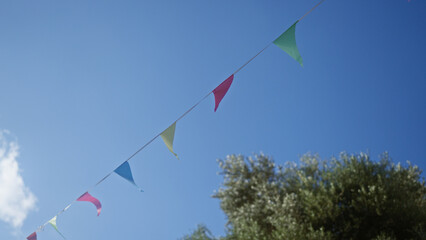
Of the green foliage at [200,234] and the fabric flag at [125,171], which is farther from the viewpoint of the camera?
the green foliage at [200,234]

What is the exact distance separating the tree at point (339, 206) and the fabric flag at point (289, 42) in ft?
24.7

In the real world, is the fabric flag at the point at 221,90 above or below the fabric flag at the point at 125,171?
below

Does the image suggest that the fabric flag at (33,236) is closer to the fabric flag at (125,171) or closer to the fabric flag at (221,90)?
the fabric flag at (125,171)

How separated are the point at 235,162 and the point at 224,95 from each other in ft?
35.3

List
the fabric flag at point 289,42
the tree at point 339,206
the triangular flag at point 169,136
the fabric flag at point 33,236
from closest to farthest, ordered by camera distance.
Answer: the fabric flag at point 289,42 < the triangular flag at point 169,136 < the fabric flag at point 33,236 < the tree at point 339,206

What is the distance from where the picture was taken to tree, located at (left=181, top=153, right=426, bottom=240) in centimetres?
1131

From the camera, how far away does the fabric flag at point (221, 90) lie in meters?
5.95

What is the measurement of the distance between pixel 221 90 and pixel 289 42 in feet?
4.96

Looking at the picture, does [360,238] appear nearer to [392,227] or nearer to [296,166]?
[392,227]

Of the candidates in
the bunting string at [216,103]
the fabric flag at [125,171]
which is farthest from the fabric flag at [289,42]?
the fabric flag at [125,171]

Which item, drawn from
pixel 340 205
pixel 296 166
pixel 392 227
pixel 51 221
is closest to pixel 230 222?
pixel 296 166

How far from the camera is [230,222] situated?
585 inches

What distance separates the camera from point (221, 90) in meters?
5.98

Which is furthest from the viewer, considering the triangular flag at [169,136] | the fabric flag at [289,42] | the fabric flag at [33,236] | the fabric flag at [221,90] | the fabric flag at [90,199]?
the fabric flag at [33,236]
